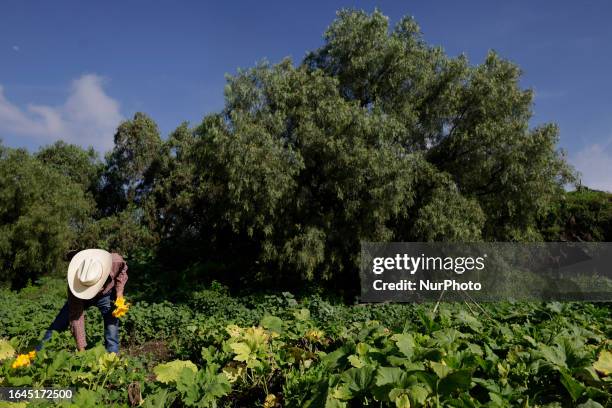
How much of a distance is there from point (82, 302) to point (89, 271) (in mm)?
310

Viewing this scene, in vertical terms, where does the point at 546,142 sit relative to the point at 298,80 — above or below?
below

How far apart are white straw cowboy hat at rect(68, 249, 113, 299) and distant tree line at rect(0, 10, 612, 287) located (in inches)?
197

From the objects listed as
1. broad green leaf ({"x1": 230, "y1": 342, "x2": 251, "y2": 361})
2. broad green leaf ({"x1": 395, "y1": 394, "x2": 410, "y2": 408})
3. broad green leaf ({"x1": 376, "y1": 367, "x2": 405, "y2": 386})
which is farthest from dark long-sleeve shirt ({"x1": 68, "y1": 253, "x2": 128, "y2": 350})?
broad green leaf ({"x1": 395, "y1": 394, "x2": 410, "y2": 408})

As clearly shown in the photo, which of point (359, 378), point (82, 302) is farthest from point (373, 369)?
point (82, 302)

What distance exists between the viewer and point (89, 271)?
15.5ft

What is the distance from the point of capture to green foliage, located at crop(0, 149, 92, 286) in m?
12.7

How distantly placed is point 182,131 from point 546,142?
10030 millimetres

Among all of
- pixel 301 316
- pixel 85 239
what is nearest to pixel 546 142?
pixel 301 316

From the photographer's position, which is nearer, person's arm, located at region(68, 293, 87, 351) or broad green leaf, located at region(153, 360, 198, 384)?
broad green leaf, located at region(153, 360, 198, 384)

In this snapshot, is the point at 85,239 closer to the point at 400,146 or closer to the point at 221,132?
the point at 221,132

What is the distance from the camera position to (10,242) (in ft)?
41.4

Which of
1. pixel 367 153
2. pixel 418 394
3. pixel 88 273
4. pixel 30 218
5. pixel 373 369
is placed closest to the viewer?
pixel 418 394

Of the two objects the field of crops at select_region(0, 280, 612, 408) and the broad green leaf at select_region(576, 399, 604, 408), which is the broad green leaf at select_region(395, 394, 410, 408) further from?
the broad green leaf at select_region(576, 399, 604, 408)

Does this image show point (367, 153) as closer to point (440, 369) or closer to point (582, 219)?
point (440, 369)
